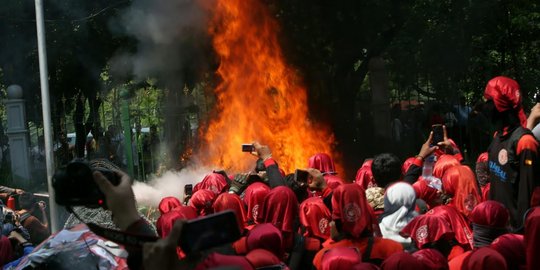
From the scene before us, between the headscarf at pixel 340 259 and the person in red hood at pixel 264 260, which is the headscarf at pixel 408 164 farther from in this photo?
the person in red hood at pixel 264 260

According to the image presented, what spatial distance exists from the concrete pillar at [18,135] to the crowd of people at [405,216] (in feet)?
21.7

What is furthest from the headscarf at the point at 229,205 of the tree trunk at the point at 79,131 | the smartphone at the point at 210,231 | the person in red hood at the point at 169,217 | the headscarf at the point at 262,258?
the tree trunk at the point at 79,131

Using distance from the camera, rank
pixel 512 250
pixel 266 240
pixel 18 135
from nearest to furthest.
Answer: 1. pixel 512 250
2. pixel 266 240
3. pixel 18 135

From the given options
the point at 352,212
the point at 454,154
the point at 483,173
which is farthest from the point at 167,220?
the point at 483,173

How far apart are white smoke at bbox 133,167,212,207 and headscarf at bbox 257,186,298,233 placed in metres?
6.07

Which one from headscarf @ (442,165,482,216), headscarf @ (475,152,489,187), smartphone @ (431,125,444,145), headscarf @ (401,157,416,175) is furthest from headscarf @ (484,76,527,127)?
headscarf @ (475,152,489,187)

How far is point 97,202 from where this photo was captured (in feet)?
9.62

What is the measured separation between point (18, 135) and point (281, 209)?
29.2 feet

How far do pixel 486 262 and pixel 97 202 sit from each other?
2.06 meters

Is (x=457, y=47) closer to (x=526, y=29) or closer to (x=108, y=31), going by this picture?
(x=526, y=29)

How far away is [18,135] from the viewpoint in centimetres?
1313

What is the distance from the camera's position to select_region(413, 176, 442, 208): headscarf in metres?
6.18

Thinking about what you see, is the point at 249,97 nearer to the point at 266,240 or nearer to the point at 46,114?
the point at 46,114

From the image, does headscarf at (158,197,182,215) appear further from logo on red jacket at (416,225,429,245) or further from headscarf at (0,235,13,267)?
logo on red jacket at (416,225,429,245)
